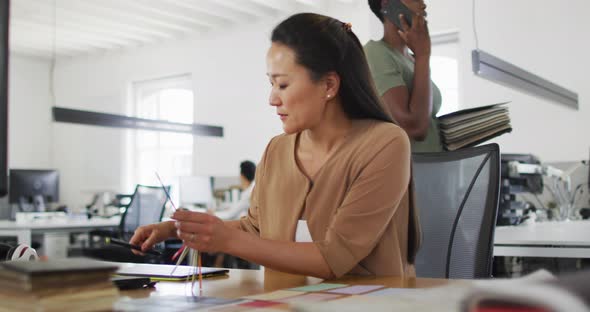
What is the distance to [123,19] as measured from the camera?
26.7ft

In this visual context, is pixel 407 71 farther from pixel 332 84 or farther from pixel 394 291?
pixel 394 291

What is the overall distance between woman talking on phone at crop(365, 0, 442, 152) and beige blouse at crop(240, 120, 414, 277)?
53 centimetres

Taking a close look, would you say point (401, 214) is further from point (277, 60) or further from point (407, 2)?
point (407, 2)

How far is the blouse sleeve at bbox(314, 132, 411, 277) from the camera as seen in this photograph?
50.3 inches

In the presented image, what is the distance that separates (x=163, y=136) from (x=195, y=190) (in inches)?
82.9

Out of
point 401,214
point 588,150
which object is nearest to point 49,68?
point 588,150

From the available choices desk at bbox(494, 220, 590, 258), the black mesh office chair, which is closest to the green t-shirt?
desk at bbox(494, 220, 590, 258)

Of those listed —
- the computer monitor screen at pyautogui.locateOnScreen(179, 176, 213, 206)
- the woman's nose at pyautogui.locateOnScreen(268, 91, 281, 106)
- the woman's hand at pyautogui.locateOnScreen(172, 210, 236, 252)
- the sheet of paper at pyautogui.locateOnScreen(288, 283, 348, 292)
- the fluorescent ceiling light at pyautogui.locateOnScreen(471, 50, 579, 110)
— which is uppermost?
the fluorescent ceiling light at pyautogui.locateOnScreen(471, 50, 579, 110)

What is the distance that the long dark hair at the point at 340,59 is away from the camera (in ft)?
4.74

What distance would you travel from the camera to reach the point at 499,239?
232cm

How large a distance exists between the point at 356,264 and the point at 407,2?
1117mm

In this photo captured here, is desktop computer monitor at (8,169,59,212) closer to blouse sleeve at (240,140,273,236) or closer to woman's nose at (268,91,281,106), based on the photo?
blouse sleeve at (240,140,273,236)

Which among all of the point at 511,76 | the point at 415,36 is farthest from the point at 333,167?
the point at 511,76

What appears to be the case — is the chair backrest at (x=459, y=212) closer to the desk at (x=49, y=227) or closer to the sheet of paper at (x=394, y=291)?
the sheet of paper at (x=394, y=291)
